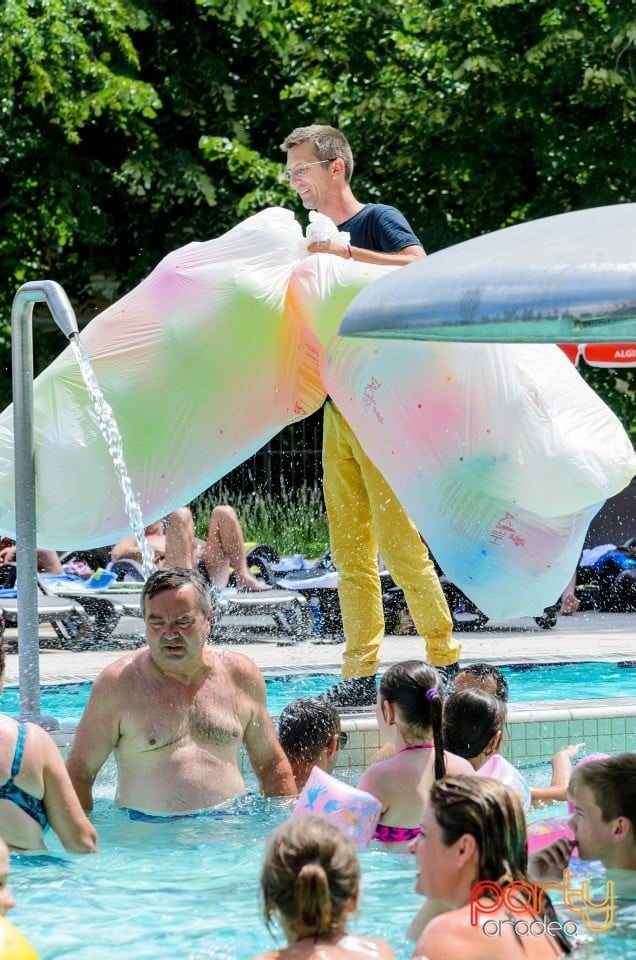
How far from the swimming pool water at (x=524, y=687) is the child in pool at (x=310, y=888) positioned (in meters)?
4.56

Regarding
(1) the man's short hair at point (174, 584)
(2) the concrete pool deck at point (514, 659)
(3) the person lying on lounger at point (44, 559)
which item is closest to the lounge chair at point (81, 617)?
(2) the concrete pool deck at point (514, 659)

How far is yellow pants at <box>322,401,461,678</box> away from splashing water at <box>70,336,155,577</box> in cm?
79

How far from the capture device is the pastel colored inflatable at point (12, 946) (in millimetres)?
2561

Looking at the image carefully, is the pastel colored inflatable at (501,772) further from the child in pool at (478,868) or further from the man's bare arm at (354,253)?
the man's bare arm at (354,253)

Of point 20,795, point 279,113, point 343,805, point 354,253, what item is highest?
point 279,113

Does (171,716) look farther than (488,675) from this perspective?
No

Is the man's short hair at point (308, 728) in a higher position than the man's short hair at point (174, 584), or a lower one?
lower

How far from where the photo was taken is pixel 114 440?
5473mm

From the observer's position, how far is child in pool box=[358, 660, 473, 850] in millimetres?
4316

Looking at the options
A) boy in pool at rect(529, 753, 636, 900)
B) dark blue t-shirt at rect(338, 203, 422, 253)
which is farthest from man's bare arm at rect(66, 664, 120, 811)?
dark blue t-shirt at rect(338, 203, 422, 253)

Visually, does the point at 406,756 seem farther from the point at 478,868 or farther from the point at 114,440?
the point at 114,440

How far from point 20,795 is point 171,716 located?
2.84ft

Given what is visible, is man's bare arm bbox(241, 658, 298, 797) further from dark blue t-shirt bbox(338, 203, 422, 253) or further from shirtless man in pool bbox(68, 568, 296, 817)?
dark blue t-shirt bbox(338, 203, 422, 253)

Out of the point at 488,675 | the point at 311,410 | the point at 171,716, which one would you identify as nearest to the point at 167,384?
the point at 311,410
